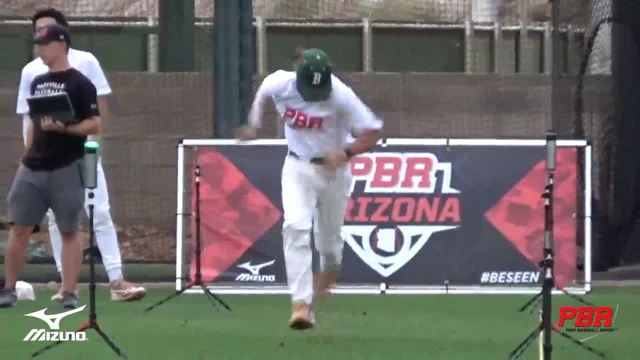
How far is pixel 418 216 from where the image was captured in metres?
10.2

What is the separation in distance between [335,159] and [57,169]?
2008 millimetres

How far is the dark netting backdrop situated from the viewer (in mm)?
11914

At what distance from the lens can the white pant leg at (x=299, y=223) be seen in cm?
786

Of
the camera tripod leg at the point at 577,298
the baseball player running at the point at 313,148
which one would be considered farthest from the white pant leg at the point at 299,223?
the camera tripod leg at the point at 577,298

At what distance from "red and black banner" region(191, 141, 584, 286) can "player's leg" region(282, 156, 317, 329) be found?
80.9 inches

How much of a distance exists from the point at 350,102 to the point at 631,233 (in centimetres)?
487

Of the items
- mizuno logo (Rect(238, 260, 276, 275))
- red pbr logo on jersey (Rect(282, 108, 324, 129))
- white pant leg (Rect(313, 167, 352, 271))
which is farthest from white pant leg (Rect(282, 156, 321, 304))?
mizuno logo (Rect(238, 260, 276, 275))

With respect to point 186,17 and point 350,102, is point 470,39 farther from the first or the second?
point 350,102

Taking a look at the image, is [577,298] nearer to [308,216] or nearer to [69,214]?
[308,216]

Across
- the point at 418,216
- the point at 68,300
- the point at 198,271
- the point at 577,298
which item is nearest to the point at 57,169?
the point at 68,300

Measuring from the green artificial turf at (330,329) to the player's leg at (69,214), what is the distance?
220mm

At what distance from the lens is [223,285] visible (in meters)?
10.2

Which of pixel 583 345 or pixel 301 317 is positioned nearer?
pixel 583 345

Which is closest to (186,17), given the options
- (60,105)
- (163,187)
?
(163,187)
